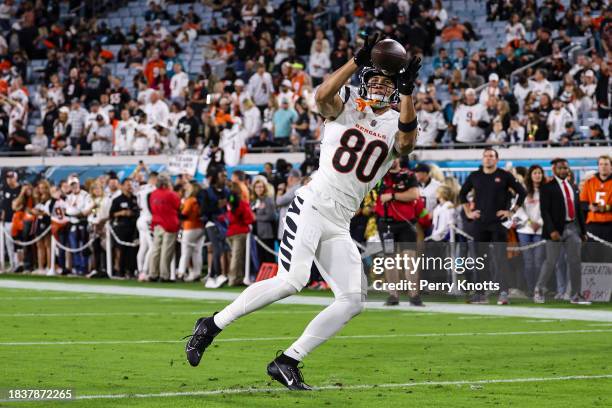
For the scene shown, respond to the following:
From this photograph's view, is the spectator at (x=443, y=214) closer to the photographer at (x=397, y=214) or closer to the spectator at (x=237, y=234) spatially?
the photographer at (x=397, y=214)

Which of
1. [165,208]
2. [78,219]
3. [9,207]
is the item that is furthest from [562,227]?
[9,207]

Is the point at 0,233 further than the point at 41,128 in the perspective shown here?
No

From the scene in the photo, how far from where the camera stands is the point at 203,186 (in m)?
22.7

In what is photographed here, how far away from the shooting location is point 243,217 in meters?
20.7

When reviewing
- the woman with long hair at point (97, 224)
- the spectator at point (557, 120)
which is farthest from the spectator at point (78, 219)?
the spectator at point (557, 120)

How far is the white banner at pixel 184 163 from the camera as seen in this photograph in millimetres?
24141

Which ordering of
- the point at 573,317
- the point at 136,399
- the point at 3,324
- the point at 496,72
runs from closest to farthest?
the point at 136,399, the point at 3,324, the point at 573,317, the point at 496,72

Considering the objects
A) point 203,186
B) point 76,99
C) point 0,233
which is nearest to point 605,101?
point 203,186

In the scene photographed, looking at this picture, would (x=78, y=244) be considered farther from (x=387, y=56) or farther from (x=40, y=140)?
(x=387, y=56)

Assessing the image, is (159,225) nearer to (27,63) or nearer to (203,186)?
(203,186)

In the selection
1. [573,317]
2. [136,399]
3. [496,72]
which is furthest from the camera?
[496,72]

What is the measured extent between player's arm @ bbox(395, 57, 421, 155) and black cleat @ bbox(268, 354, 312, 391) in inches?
64.2

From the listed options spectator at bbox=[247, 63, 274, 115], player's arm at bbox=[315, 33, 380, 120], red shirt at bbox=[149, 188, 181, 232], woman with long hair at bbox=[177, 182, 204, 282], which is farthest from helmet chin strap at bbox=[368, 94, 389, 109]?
spectator at bbox=[247, 63, 274, 115]

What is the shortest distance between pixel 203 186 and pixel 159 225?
1322mm
